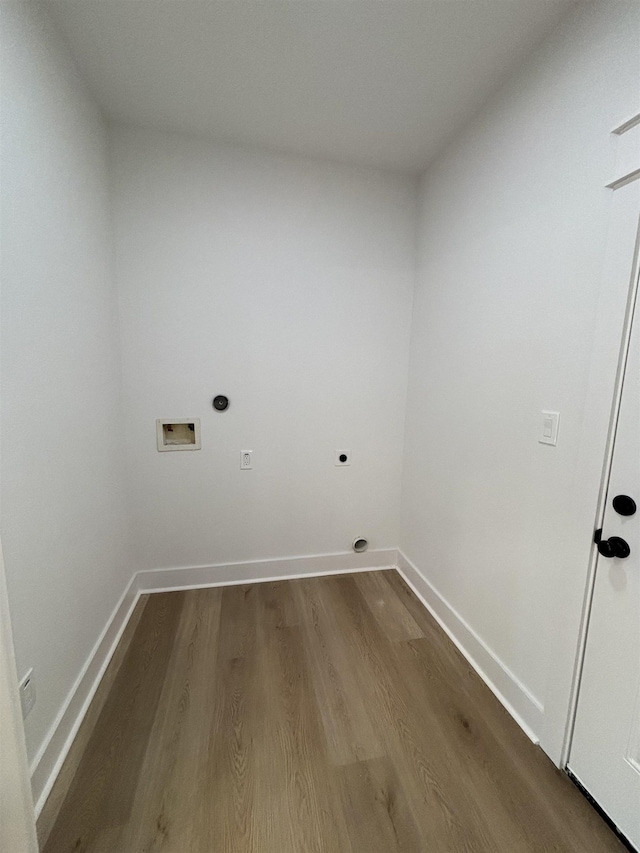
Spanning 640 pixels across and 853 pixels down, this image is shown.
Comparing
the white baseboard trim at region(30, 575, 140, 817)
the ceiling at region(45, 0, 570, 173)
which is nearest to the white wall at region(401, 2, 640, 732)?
the ceiling at region(45, 0, 570, 173)

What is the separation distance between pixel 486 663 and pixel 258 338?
6.79ft

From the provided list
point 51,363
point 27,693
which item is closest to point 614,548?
point 27,693

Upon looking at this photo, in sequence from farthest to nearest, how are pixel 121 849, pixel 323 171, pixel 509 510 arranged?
pixel 323 171
pixel 509 510
pixel 121 849

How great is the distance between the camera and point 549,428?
4.08ft

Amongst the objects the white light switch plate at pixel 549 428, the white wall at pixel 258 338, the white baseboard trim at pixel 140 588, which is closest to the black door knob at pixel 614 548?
the white light switch plate at pixel 549 428

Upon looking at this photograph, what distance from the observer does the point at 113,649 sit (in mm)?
1682

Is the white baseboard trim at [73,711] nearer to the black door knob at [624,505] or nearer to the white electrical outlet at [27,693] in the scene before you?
the white electrical outlet at [27,693]

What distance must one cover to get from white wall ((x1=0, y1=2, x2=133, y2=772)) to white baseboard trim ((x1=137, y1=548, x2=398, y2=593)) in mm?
460

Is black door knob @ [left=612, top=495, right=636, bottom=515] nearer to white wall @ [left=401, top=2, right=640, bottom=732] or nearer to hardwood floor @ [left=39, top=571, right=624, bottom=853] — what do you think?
white wall @ [left=401, top=2, right=640, bottom=732]

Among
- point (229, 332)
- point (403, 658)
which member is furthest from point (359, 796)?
point (229, 332)

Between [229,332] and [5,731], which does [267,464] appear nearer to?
[229,332]

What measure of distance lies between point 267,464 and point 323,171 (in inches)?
71.4

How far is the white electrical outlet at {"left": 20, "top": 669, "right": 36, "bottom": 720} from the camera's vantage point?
1.00m

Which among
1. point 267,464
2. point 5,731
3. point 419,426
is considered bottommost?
point 5,731
